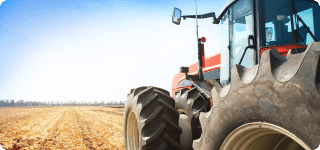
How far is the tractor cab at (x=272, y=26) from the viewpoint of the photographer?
2398 mm

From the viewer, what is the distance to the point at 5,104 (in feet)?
580

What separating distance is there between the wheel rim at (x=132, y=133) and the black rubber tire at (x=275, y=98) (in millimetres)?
1847

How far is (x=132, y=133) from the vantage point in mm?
3432

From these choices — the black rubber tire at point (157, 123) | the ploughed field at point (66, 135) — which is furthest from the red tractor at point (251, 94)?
the ploughed field at point (66, 135)

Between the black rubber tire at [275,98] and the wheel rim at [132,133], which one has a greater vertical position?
the black rubber tire at [275,98]

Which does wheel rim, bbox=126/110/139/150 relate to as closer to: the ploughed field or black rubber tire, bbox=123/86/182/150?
black rubber tire, bbox=123/86/182/150

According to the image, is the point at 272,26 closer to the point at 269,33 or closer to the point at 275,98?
the point at 269,33

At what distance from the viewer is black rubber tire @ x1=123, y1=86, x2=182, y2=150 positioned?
2.45 m

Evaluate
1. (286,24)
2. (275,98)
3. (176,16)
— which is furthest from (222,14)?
(275,98)

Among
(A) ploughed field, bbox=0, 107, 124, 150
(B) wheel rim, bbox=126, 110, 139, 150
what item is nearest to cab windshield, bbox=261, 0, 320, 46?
(B) wheel rim, bbox=126, 110, 139, 150

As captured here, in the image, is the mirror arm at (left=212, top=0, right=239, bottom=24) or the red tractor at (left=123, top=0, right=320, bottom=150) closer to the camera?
the red tractor at (left=123, top=0, right=320, bottom=150)

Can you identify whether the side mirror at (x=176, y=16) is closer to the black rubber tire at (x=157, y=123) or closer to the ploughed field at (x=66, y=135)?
the black rubber tire at (x=157, y=123)

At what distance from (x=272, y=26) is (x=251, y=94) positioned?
151 centimetres

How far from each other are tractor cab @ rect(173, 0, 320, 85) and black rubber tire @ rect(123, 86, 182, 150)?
117 cm
